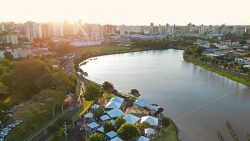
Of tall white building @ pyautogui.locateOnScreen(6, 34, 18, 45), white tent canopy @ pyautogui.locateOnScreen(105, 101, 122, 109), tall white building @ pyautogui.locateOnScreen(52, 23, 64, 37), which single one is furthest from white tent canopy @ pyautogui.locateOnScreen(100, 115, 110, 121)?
tall white building @ pyautogui.locateOnScreen(52, 23, 64, 37)

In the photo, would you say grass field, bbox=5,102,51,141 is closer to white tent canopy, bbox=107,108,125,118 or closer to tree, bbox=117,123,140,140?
white tent canopy, bbox=107,108,125,118

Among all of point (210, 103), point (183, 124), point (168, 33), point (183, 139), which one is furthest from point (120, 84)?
point (168, 33)

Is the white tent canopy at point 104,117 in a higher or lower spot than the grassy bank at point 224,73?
lower

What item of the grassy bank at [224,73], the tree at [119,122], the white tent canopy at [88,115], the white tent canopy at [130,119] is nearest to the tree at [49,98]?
the white tent canopy at [88,115]

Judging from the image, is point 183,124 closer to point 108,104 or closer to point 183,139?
point 183,139

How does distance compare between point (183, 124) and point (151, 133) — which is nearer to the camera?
point (151, 133)

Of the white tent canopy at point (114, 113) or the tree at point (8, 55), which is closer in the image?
the white tent canopy at point (114, 113)

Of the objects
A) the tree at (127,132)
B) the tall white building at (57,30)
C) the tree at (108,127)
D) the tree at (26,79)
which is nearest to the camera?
the tree at (127,132)

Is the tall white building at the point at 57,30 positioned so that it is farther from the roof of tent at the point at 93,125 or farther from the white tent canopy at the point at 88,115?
the roof of tent at the point at 93,125
